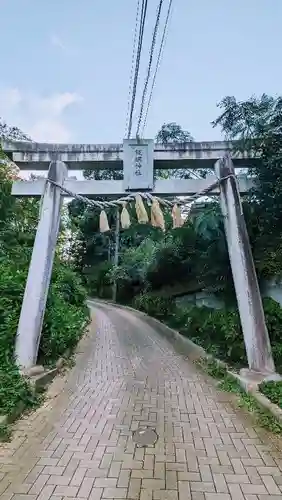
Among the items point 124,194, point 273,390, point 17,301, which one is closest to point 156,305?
point 124,194

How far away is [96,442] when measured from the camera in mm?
3701

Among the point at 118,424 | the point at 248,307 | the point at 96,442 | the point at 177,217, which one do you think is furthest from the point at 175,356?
the point at 96,442

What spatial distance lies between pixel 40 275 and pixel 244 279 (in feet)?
11.3

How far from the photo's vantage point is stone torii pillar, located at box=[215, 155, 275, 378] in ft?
18.8

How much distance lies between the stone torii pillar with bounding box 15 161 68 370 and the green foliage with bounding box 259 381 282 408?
3526 millimetres

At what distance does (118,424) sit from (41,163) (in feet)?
15.7

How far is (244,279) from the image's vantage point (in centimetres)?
611

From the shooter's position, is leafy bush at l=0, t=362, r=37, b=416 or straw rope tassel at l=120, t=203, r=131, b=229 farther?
straw rope tassel at l=120, t=203, r=131, b=229

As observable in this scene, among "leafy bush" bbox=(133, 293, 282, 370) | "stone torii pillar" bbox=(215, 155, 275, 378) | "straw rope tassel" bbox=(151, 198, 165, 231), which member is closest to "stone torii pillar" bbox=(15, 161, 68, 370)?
"straw rope tassel" bbox=(151, 198, 165, 231)

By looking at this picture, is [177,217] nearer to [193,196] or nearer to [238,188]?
[193,196]

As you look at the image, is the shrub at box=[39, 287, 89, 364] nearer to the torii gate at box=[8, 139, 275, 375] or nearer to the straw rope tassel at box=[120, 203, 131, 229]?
the torii gate at box=[8, 139, 275, 375]

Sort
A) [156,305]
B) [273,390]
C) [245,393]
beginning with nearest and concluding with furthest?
1. [273,390]
2. [245,393]
3. [156,305]

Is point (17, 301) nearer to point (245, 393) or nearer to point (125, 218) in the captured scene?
point (125, 218)

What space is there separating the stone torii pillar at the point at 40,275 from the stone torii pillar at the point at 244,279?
2.99 m
